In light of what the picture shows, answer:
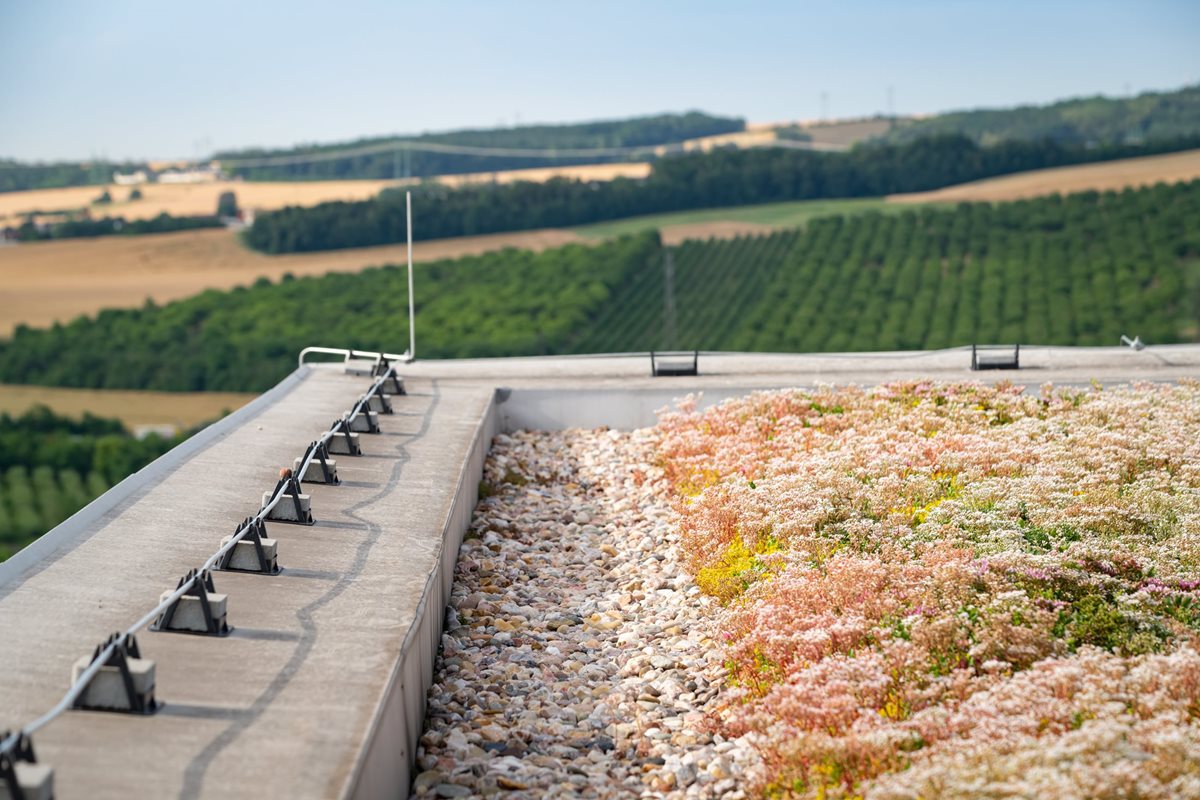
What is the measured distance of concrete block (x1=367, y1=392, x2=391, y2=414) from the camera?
12969mm

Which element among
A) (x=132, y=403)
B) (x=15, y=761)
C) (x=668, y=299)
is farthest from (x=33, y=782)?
(x=132, y=403)

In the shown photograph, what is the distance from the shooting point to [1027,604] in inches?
271

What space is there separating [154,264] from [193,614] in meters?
66.9

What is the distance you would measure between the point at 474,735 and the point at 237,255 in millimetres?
66964

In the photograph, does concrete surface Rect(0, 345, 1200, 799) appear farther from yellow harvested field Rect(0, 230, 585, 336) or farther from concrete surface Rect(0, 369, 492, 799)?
yellow harvested field Rect(0, 230, 585, 336)

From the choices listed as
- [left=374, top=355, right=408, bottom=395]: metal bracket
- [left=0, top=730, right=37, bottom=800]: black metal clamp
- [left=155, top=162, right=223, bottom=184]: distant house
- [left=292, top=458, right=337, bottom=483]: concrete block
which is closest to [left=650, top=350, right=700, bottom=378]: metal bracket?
[left=374, top=355, right=408, bottom=395]: metal bracket

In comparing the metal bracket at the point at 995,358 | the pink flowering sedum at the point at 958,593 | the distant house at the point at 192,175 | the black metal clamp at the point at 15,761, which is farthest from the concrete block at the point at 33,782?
the distant house at the point at 192,175

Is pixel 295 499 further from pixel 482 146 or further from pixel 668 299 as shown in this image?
pixel 482 146

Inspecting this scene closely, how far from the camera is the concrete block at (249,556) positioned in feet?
24.5

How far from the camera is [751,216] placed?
234ft

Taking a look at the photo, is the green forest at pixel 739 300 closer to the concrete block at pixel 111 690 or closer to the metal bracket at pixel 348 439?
the metal bracket at pixel 348 439

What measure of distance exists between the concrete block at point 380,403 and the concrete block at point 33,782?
27.4 ft

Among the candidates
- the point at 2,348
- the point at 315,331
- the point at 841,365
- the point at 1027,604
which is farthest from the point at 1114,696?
the point at 2,348

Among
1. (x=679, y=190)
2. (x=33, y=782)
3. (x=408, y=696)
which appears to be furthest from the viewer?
(x=679, y=190)
